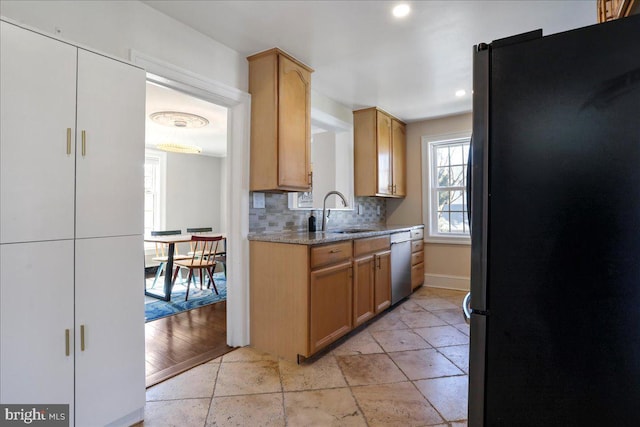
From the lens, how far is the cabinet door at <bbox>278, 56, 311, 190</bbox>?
8.14ft

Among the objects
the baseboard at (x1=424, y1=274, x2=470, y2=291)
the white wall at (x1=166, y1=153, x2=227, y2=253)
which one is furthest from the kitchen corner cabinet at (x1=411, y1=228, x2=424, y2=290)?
the white wall at (x1=166, y1=153, x2=227, y2=253)

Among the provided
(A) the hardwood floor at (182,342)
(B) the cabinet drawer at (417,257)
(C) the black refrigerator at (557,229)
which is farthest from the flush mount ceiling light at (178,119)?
(C) the black refrigerator at (557,229)

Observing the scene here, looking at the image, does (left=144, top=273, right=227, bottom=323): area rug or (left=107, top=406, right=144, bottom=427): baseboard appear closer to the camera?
(left=107, top=406, right=144, bottom=427): baseboard

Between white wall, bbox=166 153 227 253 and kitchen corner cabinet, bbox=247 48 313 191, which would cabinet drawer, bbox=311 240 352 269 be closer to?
kitchen corner cabinet, bbox=247 48 313 191

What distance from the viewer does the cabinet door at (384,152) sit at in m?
3.98

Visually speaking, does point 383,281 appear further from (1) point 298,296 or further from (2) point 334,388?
(2) point 334,388

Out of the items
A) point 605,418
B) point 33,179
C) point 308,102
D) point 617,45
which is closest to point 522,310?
point 605,418

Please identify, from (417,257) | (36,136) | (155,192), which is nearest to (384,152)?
(417,257)

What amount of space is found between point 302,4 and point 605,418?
231 centimetres

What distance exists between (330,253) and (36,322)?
5.54 ft

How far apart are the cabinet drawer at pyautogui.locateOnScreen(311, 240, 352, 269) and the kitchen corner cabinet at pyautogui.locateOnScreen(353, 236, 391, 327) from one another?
150 millimetres

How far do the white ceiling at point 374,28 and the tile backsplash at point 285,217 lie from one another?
48.6 inches

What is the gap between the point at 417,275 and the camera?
4.20 metres

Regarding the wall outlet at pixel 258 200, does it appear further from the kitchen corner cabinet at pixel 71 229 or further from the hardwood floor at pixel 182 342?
the hardwood floor at pixel 182 342
